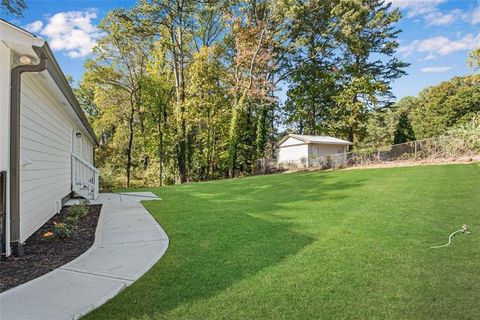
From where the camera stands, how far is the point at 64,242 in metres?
4.50

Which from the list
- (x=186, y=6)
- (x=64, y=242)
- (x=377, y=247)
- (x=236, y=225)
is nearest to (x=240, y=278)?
(x=377, y=247)

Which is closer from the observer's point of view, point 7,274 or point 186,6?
point 7,274

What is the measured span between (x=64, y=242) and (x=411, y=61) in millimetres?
29234

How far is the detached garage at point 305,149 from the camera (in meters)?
21.6

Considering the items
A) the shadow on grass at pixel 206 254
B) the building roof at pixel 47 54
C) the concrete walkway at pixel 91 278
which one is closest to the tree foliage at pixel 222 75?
the building roof at pixel 47 54

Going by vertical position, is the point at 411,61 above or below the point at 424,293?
above

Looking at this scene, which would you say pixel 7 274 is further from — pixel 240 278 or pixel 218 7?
pixel 218 7

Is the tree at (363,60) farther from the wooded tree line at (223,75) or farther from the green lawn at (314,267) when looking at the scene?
the green lawn at (314,267)

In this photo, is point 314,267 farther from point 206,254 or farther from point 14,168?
point 14,168

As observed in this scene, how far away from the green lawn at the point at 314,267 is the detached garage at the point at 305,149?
15.3 metres

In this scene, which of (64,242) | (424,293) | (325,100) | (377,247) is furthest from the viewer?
(325,100)

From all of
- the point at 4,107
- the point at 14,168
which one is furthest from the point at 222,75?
the point at 14,168

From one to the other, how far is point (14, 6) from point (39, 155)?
6161mm

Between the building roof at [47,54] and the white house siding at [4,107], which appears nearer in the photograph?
the building roof at [47,54]
